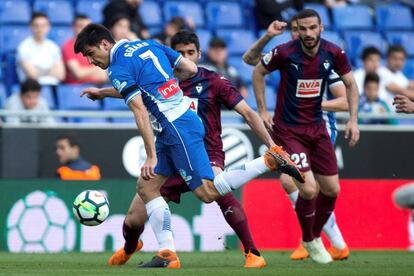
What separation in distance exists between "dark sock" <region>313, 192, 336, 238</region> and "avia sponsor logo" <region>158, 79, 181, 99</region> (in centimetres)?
243

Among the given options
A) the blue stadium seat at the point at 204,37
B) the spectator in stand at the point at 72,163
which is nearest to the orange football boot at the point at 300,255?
the spectator in stand at the point at 72,163

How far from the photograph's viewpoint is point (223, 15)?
1723 centimetres

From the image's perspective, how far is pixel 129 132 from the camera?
13117mm

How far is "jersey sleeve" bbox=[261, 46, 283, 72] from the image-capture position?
33.7 ft

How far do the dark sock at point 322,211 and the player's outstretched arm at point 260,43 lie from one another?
1535mm

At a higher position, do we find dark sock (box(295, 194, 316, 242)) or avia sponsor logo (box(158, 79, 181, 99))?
avia sponsor logo (box(158, 79, 181, 99))

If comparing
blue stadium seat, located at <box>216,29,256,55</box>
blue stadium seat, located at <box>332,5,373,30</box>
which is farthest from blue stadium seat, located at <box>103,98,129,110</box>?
blue stadium seat, located at <box>332,5,373,30</box>

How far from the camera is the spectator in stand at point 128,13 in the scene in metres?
15.3

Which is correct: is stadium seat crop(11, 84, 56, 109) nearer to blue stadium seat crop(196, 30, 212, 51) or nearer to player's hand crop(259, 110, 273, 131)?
blue stadium seat crop(196, 30, 212, 51)

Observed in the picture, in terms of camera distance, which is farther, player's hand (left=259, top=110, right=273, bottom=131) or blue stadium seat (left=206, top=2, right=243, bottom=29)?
blue stadium seat (left=206, top=2, right=243, bottom=29)

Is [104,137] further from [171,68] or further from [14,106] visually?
[171,68]

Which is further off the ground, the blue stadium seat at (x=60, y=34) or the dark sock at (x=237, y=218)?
the blue stadium seat at (x=60, y=34)

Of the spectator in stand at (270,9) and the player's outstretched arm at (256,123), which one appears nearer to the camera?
the player's outstretched arm at (256,123)

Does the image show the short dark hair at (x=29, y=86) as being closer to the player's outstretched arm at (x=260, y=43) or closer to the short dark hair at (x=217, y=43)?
the short dark hair at (x=217, y=43)
